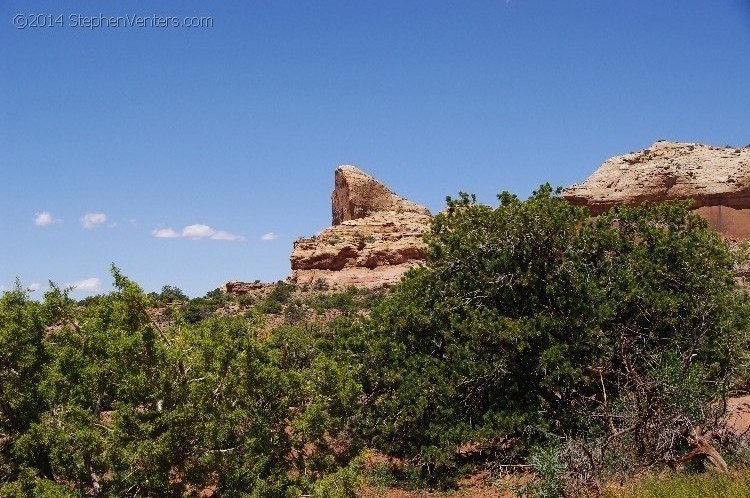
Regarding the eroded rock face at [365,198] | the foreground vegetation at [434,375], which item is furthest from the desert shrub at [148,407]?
the eroded rock face at [365,198]

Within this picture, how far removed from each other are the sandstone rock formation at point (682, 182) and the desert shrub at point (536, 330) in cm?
2107

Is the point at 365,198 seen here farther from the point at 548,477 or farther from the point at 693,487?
the point at 693,487

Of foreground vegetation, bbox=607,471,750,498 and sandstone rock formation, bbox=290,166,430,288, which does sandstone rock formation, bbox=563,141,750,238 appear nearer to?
sandstone rock formation, bbox=290,166,430,288

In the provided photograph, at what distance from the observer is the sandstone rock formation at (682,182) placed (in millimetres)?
31656

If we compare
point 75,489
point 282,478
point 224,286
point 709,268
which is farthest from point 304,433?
point 224,286

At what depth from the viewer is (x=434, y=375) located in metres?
11.2

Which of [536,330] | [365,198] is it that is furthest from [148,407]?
[365,198]

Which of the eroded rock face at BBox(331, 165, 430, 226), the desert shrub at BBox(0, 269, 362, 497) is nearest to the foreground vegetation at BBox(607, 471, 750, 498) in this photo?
the desert shrub at BBox(0, 269, 362, 497)

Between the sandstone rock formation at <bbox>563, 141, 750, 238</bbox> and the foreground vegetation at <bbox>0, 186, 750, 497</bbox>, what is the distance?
2066 cm

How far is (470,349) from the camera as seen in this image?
1125 centimetres

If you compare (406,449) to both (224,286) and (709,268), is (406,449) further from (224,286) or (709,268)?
(224,286)

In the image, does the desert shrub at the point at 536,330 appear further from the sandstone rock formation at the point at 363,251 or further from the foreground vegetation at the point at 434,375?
the sandstone rock formation at the point at 363,251

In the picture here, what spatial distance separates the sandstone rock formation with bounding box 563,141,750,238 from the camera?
1246 inches

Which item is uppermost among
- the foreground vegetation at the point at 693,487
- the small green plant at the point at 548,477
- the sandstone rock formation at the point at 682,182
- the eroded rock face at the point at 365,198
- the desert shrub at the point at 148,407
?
the eroded rock face at the point at 365,198
